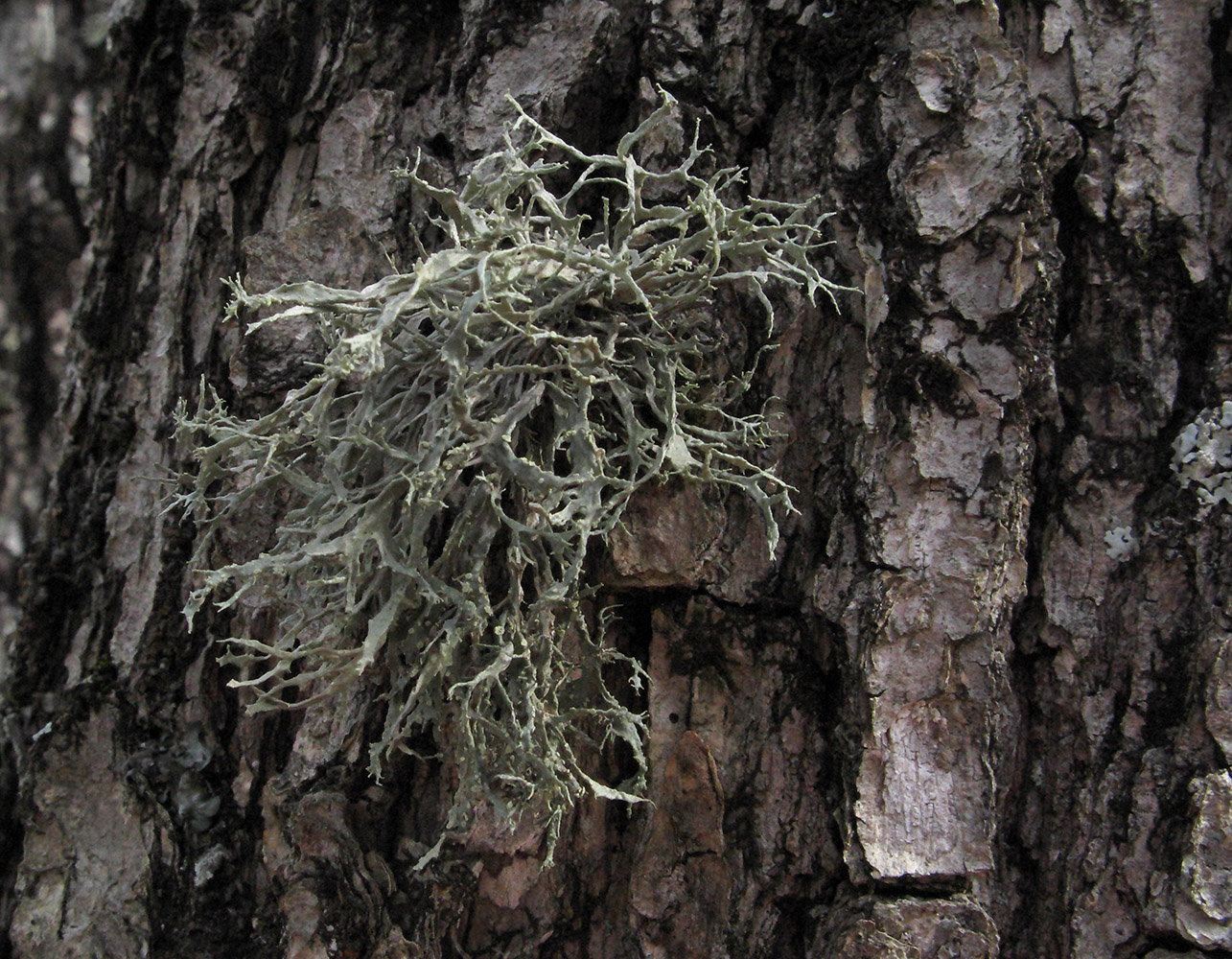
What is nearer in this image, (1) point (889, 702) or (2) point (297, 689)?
(1) point (889, 702)

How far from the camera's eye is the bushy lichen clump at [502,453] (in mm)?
1231

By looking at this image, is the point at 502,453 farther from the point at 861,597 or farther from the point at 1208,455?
the point at 1208,455

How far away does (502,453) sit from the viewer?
124 centimetres

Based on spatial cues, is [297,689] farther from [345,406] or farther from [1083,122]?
[1083,122]

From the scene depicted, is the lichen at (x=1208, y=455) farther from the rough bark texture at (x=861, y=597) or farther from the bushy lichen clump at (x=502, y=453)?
the bushy lichen clump at (x=502, y=453)

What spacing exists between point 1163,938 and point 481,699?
101cm

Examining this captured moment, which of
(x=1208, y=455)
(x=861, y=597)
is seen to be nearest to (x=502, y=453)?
(x=861, y=597)

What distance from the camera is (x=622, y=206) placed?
1531 millimetres

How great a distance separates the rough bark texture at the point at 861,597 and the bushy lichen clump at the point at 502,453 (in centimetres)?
12

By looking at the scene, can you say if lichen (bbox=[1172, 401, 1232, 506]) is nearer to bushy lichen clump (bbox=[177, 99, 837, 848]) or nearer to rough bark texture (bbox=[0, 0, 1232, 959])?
rough bark texture (bbox=[0, 0, 1232, 959])

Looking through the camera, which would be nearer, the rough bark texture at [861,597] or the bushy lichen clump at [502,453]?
the bushy lichen clump at [502,453]

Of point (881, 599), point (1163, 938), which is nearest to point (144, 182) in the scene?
point (881, 599)

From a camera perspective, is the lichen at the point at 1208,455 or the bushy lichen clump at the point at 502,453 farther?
the lichen at the point at 1208,455

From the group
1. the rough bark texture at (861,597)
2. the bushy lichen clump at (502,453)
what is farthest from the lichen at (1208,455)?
the bushy lichen clump at (502,453)
